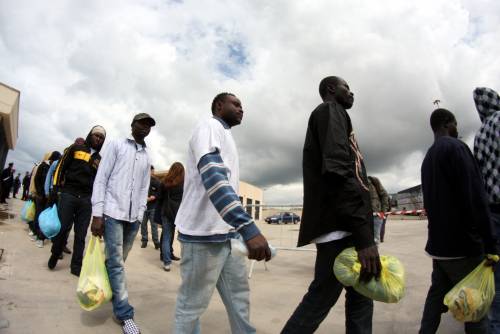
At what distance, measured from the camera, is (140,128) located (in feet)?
11.4

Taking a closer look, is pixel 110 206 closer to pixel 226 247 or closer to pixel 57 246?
pixel 226 247

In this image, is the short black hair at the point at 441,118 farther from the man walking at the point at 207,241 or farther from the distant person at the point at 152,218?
the distant person at the point at 152,218

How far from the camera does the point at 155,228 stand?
7605 mm

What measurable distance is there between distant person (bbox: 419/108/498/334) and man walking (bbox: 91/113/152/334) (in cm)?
255

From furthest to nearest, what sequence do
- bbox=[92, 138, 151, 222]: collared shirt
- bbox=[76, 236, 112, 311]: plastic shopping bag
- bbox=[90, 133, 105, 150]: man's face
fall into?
bbox=[90, 133, 105, 150]: man's face → bbox=[92, 138, 151, 222]: collared shirt → bbox=[76, 236, 112, 311]: plastic shopping bag

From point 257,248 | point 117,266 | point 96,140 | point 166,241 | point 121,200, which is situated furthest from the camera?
point 166,241

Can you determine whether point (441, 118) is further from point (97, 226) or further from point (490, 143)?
point (97, 226)

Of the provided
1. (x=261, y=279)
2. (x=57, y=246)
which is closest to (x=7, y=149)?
(x=57, y=246)

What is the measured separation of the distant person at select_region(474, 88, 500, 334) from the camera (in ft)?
7.64

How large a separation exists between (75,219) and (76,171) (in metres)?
0.67

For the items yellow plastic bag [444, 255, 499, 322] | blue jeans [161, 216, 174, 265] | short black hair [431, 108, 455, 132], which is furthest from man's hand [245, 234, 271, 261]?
blue jeans [161, 216, 174, 265]

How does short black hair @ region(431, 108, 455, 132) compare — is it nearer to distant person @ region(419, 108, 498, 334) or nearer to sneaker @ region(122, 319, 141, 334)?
distant person @ region(419, 108, 498, 334)

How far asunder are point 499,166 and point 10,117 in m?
16.5

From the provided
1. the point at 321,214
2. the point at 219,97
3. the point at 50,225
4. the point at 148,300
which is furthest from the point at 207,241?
the point at 50,225
